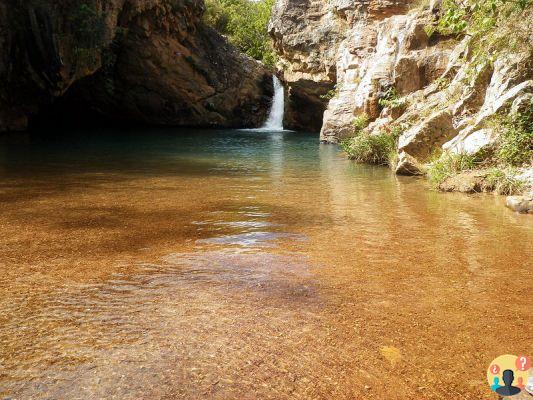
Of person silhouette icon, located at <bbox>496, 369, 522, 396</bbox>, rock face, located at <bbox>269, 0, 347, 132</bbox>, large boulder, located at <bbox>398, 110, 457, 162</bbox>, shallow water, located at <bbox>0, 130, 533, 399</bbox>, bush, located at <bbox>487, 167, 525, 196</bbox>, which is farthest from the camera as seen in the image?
rock face, located at <bbox>269, 0, 347, 132</bbox>

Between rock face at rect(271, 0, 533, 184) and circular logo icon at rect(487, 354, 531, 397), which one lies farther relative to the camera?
rock face at rect(271, 0, 533, 184)

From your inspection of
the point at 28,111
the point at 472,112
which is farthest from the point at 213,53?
the point at 472,112

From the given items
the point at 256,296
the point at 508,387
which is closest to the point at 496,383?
the point at 508,387

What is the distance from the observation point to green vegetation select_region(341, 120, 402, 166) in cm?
1201

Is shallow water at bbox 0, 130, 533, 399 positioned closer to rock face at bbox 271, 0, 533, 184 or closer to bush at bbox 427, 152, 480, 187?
bush at bbox 427, 152, 480, 187

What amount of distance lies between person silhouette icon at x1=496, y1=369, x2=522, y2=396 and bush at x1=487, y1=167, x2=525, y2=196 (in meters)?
6.44

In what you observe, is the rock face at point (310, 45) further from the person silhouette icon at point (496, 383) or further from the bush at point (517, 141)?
the person silhouette icon at point (496, 383)

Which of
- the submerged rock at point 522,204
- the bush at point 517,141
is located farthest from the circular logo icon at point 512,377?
the bush at point 517,141

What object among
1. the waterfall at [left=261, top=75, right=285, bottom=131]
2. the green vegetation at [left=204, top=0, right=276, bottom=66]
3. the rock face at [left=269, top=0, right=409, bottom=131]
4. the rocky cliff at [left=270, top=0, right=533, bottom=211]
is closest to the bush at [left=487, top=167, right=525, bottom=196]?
the rocky cliff at [left=270, top=0, right=533, bottom=211]

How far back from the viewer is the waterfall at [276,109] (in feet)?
103

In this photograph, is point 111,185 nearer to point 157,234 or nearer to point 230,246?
point 157,234

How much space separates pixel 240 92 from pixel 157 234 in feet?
89.3

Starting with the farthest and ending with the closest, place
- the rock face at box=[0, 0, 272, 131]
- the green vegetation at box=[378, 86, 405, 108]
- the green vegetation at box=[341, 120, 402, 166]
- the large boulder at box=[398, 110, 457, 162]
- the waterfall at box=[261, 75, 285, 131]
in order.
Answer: the waterfall at box=[261, 75, 285, 131], the rock face at box=[0, 0, 272, 131], the green vegetation at box=[378, 86, 405, 108], the green vegetation at box=[341, 120, 402, 166], the large boulder at box=[398, 110, 457, 162]

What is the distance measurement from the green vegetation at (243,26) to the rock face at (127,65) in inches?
242
